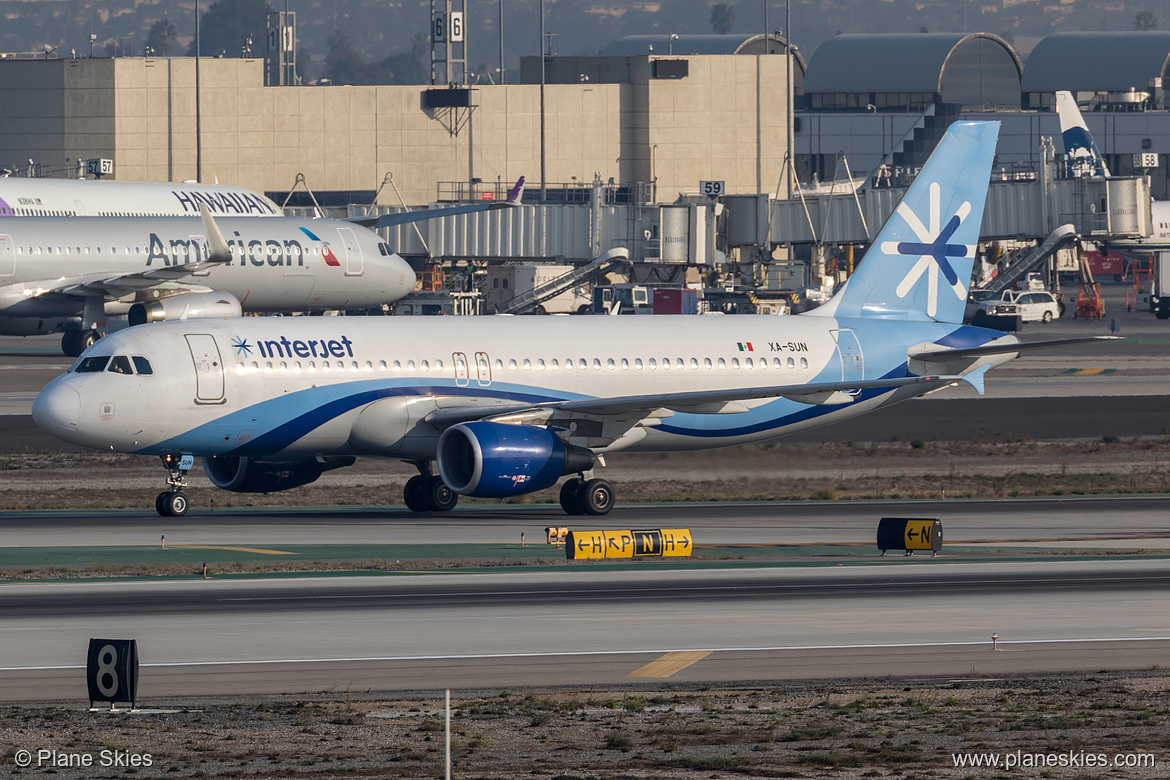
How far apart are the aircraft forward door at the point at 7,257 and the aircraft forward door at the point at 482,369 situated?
145ft

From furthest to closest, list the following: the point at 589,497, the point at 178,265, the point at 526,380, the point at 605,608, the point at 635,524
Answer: the point at 178,265 → the point at 526,380 → the point at 589,497 → the point at 635,524 → the point at 605,608

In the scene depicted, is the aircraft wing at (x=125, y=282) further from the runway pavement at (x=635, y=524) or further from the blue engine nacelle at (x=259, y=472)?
the runway pavement at (x=635, y=524)

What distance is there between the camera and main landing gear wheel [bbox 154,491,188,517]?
40250mm

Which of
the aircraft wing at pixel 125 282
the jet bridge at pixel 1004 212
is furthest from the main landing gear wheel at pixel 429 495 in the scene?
the jet bridge at pixel 1004 212

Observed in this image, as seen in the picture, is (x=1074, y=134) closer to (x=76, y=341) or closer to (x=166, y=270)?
(x=166, y=270)

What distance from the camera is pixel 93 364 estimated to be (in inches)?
1518

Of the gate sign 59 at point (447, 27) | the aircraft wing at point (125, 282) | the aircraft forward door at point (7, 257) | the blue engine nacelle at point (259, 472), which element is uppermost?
the gate sign 59 at point (447, 27)

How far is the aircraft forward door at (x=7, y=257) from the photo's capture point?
78.8 metres

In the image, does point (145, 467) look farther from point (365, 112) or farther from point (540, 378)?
point (365, 112)

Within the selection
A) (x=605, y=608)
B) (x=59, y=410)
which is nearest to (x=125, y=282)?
(x=59, y=410)

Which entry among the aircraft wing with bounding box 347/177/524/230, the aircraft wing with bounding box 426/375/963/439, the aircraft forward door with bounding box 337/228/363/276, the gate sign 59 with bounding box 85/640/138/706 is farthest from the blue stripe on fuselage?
the aircraft wing with bounding box 347/177/524/230

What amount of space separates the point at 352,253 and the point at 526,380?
4201 centimetres

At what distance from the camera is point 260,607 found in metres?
28.3

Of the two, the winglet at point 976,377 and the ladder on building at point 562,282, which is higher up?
the ladder on building at point 562,282
